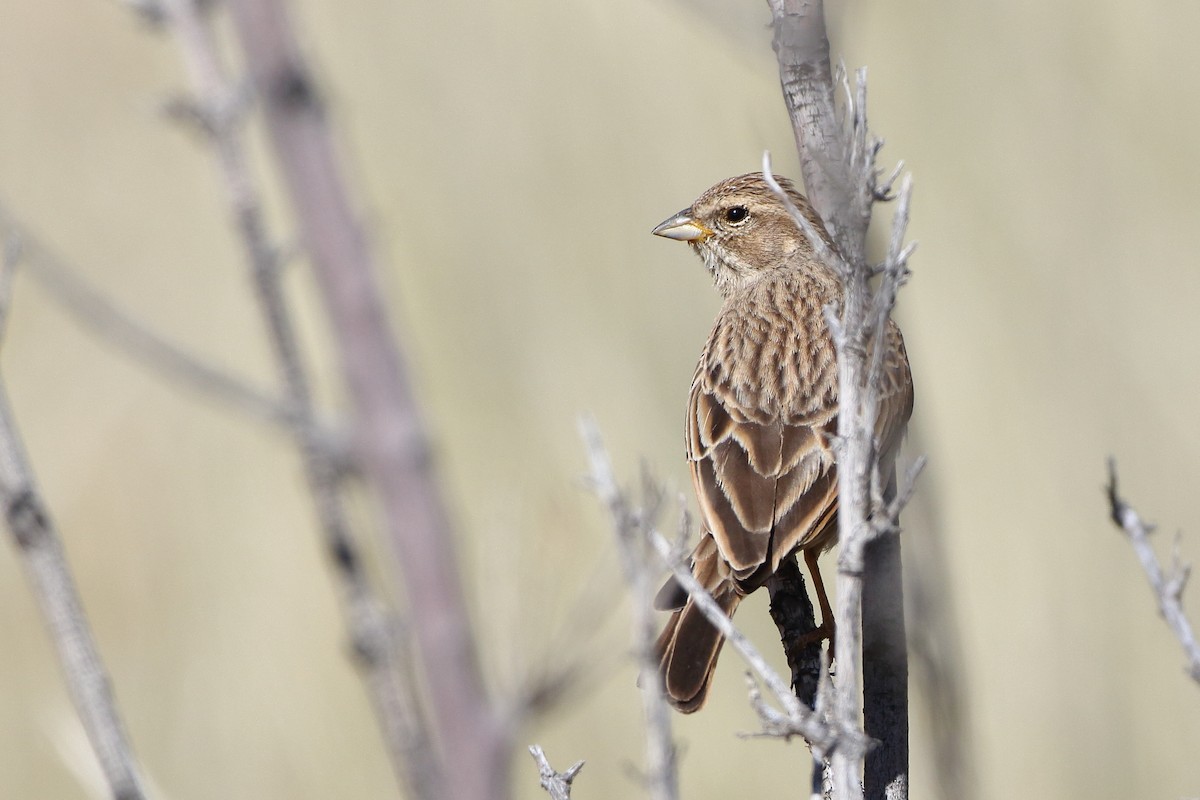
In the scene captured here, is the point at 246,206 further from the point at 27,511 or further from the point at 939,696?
the point at 939,696

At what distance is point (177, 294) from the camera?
636 centimetres

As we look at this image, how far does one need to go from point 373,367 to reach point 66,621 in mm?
814

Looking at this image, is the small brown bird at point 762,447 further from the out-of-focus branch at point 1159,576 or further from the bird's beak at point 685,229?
the out-of-focus branch at point 1159,576

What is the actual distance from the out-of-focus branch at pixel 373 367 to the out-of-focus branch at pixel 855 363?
0.86 m

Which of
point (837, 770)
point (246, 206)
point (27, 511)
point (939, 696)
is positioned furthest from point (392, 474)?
point (939, 696)

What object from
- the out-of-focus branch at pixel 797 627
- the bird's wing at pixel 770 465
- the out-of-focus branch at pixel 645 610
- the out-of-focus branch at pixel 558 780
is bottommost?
the out-of-focus branch at pixel 797 627

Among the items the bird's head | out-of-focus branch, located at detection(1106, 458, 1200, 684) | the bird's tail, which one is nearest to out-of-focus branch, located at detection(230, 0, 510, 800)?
out-of-focus branch, located at detection(1106, 458, 1200, 684)

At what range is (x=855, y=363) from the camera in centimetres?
194

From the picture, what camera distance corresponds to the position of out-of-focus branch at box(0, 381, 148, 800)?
158 centimetres

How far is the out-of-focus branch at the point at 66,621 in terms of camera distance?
1.58 metres

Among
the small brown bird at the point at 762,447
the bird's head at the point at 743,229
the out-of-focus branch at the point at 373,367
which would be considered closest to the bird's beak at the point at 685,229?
the bird's head at the point at 743,229

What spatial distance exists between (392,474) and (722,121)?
5.18 metres

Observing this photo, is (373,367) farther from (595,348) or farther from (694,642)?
(595,348)

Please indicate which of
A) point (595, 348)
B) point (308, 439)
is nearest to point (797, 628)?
point (308, 439)
